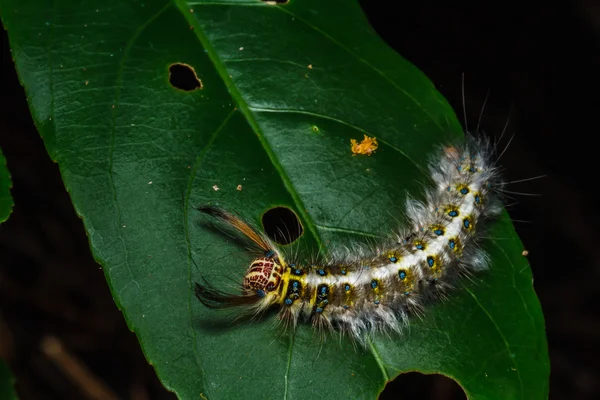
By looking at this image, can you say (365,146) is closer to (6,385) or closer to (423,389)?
(6,385)

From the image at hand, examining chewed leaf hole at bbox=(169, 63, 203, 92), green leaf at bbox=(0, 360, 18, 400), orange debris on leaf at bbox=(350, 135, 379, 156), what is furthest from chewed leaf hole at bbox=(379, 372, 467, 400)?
chewed leaf hole at bbox=(169, 63, 203, 92)

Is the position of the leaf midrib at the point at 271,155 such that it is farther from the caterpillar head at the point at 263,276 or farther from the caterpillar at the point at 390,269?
the caterpillar head at the point at 263,276

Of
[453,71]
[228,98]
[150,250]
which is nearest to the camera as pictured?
[150,250]

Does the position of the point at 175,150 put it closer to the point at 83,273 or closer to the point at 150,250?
the point at 150,250

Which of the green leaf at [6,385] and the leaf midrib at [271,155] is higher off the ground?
the leaf midrib at [271,155]

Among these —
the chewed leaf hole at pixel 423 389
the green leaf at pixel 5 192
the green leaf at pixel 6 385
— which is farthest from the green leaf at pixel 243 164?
the chewed leaf hole at pixel 423 389

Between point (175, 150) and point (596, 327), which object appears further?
point (596, 327)

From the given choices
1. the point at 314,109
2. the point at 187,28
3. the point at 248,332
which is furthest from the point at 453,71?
the point at 248,332

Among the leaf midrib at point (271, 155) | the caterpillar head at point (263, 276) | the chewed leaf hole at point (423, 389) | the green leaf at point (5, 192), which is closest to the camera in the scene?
the green leaf at point (5, 192)
